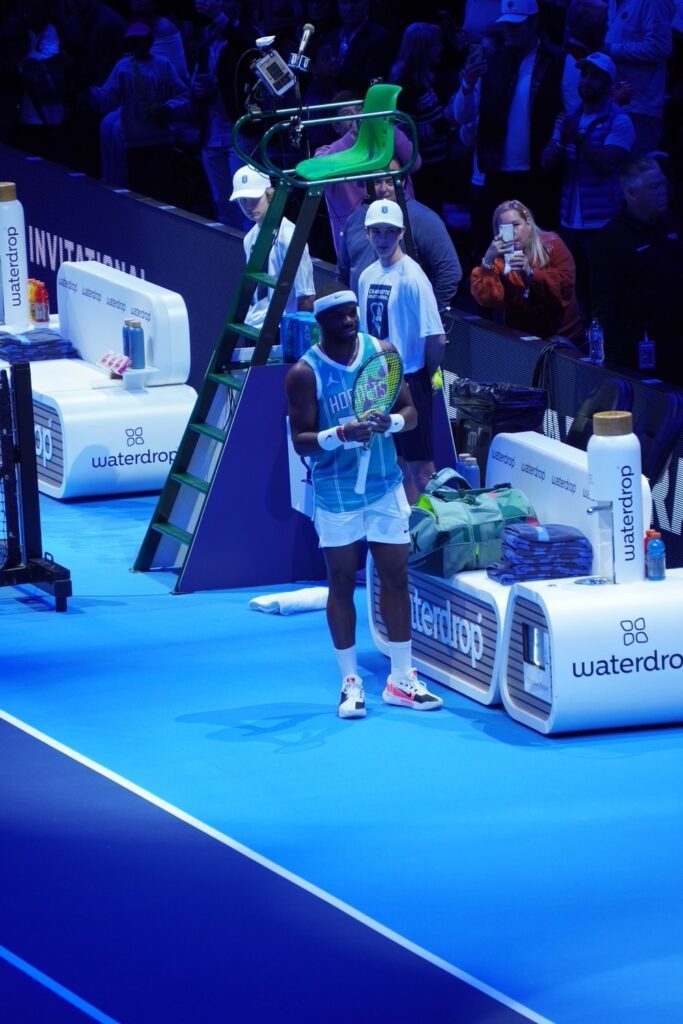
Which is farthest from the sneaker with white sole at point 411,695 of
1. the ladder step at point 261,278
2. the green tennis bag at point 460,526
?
the ladder step at point 261,278

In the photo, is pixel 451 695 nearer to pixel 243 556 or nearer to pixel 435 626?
pixel 435 626

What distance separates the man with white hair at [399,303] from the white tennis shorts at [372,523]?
4.32 feet

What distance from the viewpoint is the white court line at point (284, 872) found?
5.32 metres

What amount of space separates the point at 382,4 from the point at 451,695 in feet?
21.3

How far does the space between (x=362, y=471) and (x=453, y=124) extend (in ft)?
17.2

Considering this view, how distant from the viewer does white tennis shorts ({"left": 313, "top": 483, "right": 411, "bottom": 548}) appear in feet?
24.2

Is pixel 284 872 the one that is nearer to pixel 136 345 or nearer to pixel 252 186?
pixel 252 186

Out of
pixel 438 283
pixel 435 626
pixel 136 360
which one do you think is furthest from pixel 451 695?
pixel 136 360

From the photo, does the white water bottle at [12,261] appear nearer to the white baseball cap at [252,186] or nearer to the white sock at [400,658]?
the white baseball cap at [252,186]

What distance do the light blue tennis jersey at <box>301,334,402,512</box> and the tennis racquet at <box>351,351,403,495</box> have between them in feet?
0.31

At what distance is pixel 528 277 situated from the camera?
9.62 meters

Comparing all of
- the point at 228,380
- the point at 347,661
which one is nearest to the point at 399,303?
the point at 228,380

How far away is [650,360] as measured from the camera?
9.08m

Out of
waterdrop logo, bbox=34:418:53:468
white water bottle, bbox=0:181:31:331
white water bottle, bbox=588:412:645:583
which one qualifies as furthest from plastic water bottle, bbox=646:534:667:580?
white water bottle, bbox=0:181:31:331
